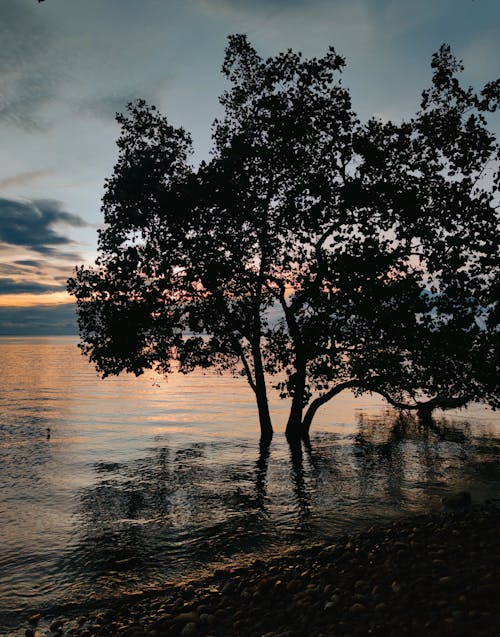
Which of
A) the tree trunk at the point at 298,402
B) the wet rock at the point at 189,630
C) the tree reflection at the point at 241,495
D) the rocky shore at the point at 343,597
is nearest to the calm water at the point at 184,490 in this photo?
the tree reflection at the point at 241,495

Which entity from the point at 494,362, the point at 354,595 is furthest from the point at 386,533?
the point at 494,362

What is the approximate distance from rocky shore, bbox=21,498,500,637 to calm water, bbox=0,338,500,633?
5.69 feet

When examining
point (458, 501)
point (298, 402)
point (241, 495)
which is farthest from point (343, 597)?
point (298, 402)

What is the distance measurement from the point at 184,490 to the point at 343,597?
46.7 feet

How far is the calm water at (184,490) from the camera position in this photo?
13.6 m

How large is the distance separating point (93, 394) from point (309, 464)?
190ft

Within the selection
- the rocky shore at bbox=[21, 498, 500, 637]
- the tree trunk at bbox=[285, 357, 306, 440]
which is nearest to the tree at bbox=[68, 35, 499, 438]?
the tree trunk at bbox=[285, 357, 306, 440]

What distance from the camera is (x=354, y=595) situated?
29.6 feet

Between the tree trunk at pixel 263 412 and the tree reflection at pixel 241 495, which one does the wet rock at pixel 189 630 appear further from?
the tree trunk at pixel 263 412

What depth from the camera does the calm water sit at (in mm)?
13641

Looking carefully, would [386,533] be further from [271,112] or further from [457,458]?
[271,112]

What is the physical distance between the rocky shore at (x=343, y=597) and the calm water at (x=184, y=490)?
5.69ft

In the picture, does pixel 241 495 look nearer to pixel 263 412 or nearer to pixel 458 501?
pixel 458 501

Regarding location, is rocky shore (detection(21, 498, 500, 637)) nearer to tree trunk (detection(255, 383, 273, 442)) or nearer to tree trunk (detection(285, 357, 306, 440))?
tree trunk (detection(285, 357, 306, 440))
